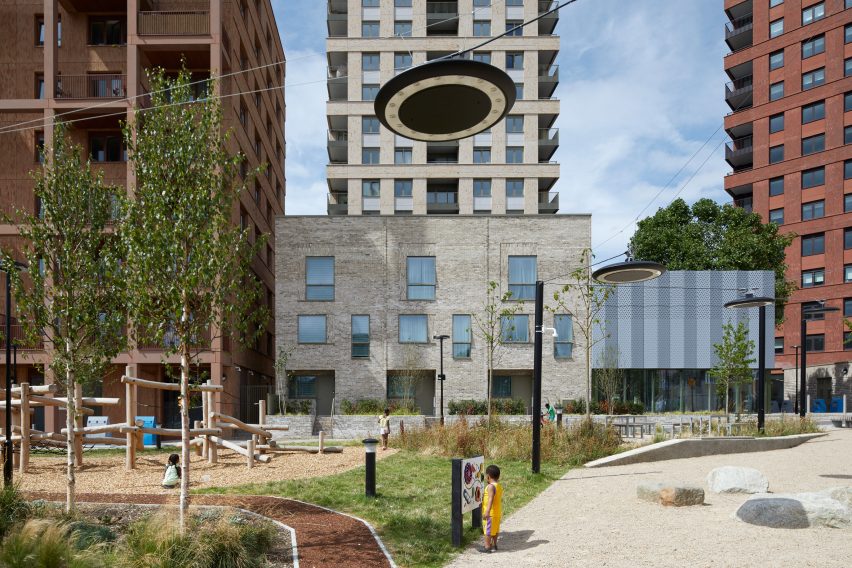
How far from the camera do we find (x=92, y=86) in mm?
35562

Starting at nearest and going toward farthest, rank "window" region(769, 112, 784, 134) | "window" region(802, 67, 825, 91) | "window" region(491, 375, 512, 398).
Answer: "window" region(491, 375, 512, 398), "window" region(802, 67, 825, 91), "window" region(769, 112, 784, 134)

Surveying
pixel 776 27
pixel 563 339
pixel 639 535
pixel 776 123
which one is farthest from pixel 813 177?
pixel 639 535

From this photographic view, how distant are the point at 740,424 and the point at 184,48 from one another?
30.0 metres

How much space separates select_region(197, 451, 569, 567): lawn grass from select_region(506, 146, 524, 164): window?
131ft

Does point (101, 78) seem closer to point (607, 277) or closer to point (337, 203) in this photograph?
point (337, 203)

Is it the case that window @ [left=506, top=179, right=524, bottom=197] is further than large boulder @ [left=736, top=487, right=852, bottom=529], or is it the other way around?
Result: window @ [left=506, top=179, right=524, bottom=197]

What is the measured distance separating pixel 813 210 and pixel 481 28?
34322 mm

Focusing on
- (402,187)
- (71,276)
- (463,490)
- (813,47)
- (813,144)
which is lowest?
(463,490)

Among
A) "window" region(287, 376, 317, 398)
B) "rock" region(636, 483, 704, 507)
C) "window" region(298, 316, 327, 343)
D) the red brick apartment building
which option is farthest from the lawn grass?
"window" region(287, 376, 317, 398)

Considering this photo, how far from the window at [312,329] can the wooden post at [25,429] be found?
878 inches

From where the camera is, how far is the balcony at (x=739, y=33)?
70.9m

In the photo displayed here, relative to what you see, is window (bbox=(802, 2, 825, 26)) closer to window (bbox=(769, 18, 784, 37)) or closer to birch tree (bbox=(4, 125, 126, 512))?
window (bbox=(769, 18, 784, 37))

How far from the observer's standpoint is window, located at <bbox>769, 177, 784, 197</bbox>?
67206 millimetres

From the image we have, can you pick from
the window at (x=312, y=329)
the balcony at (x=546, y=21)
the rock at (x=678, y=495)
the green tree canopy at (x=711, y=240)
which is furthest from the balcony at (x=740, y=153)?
the rock at (x=678, y=495)
